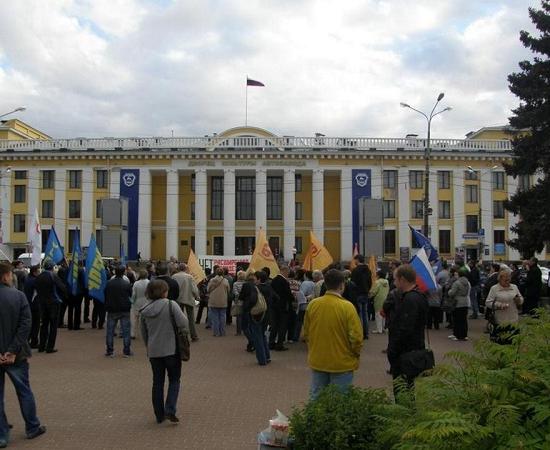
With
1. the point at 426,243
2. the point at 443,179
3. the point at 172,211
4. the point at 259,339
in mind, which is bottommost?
the point at 259,339

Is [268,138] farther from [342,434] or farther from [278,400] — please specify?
[342,434]

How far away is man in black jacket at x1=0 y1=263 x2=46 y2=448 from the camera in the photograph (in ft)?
21.6

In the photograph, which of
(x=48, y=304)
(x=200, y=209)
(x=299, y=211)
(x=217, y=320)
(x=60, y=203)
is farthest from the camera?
(x=299, y=211)

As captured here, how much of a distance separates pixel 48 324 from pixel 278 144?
49.0 m

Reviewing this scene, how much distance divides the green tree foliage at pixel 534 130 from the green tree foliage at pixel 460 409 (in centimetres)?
2086

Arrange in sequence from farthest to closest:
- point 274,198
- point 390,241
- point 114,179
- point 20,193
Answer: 1. point 274,198
2. point 20,193
3. point 390,241
4. point 114,179

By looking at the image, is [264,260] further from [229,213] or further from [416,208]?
[416,208]

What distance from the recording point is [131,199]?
56.5 m

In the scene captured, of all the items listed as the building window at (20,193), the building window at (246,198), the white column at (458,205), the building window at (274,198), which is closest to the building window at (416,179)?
the white column at (458,205)

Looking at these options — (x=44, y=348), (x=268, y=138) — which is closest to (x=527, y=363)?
(x=44, y=348)

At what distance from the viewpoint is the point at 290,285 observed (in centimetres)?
1436

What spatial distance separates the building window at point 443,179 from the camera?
2388 inches

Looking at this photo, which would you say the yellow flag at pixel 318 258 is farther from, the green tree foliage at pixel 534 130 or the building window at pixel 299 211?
the building window at pixel 299 211

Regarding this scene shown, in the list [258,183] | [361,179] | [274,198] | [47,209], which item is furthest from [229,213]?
[47,209]
